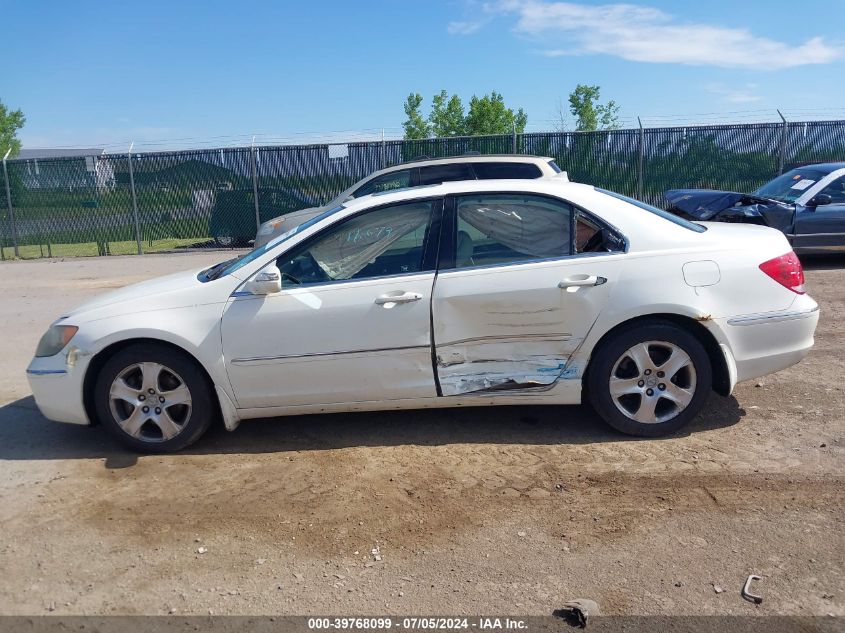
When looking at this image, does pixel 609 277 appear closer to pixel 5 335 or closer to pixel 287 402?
pixel 287 402

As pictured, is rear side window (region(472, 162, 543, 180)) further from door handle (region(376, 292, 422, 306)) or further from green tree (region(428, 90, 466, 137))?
green tree (region(428, 90, 466, 137))

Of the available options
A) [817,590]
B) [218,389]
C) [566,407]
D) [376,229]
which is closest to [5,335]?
[218,389]

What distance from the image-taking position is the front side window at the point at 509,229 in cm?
465

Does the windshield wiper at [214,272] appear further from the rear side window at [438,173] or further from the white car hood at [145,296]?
the rear side window at [438,173]

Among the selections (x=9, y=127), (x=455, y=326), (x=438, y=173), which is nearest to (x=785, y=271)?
(x=455, y=326)

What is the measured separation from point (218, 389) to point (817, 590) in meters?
3.39

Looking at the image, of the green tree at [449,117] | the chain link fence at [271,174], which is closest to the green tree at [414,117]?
the green tree at [449,117]

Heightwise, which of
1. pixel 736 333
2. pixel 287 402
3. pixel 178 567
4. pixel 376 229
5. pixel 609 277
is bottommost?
pixel 178 567

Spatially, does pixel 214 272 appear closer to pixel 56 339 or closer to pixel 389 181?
pixel 56 339

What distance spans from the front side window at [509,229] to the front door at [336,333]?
28 centimetres

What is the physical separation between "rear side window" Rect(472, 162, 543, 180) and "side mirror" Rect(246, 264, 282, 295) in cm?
645

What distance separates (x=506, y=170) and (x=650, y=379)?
648 centimetres

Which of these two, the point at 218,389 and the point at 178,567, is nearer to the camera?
the point at 178,567

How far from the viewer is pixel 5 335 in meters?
8.40
